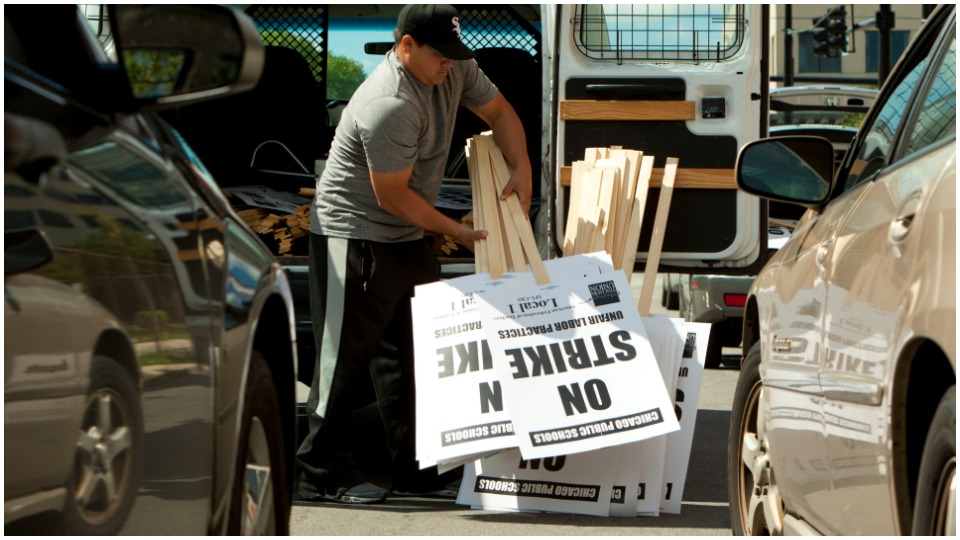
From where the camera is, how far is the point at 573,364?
550 centimetres

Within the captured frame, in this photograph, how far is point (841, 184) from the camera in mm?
4156

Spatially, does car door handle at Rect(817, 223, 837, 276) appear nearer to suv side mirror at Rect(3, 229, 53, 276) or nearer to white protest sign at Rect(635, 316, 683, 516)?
suv side mirror at Rect(3, 229, 53, 276)

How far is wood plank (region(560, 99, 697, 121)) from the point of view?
6410 millimetres

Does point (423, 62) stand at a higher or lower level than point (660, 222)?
higher

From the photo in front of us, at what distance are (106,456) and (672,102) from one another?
14.4 feet

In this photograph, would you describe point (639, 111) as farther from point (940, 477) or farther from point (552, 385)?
point (940, 477)

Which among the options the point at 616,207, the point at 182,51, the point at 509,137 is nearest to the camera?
the point at 182,51

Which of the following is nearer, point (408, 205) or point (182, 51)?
point (182, 51)

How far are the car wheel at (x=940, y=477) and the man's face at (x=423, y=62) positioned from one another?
10.6 ft

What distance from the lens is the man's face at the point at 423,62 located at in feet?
18.3

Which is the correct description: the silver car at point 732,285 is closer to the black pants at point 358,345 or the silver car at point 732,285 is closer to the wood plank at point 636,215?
the wood plank at point 636,215

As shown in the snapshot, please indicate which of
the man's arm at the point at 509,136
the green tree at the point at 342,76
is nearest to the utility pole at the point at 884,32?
the green tree at the point at 342,76

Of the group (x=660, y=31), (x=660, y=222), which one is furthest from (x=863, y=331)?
(x=660, y=31)

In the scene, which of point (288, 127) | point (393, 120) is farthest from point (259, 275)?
point (288, 127)
